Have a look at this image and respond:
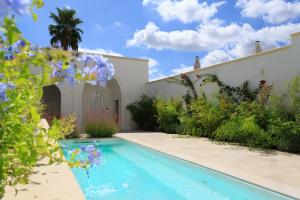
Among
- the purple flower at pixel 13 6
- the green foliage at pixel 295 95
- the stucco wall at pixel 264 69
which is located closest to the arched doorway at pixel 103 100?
the stucco wall at pixel 264 69

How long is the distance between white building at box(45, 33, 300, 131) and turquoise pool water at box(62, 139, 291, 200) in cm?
459

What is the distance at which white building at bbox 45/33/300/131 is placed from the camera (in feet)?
35.8

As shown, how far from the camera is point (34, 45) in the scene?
1.38m

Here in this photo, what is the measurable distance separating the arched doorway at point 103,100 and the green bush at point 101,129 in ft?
15.2

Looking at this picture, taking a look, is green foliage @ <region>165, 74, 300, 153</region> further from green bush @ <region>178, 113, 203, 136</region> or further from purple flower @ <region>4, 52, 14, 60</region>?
purple flower @ <region>4, 52, 14, 60</region>

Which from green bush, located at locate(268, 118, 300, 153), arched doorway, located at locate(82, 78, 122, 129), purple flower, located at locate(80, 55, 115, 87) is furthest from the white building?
purple flower, located at locate(80, 55, 115, 87)

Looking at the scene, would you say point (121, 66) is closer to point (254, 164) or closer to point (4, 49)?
point (254, 164)

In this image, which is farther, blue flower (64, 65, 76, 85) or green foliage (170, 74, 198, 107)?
green foliage (170, 74, 198, 107)

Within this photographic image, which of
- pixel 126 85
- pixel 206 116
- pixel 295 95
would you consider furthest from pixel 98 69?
pixel 126 85

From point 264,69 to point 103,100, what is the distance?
11.5 metres

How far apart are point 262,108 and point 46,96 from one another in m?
14.0

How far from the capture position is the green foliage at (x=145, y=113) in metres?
18.7

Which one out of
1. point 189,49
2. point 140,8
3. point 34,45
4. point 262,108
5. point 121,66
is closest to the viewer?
point 34,45

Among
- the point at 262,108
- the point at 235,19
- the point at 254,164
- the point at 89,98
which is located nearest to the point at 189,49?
the point at 89,98
